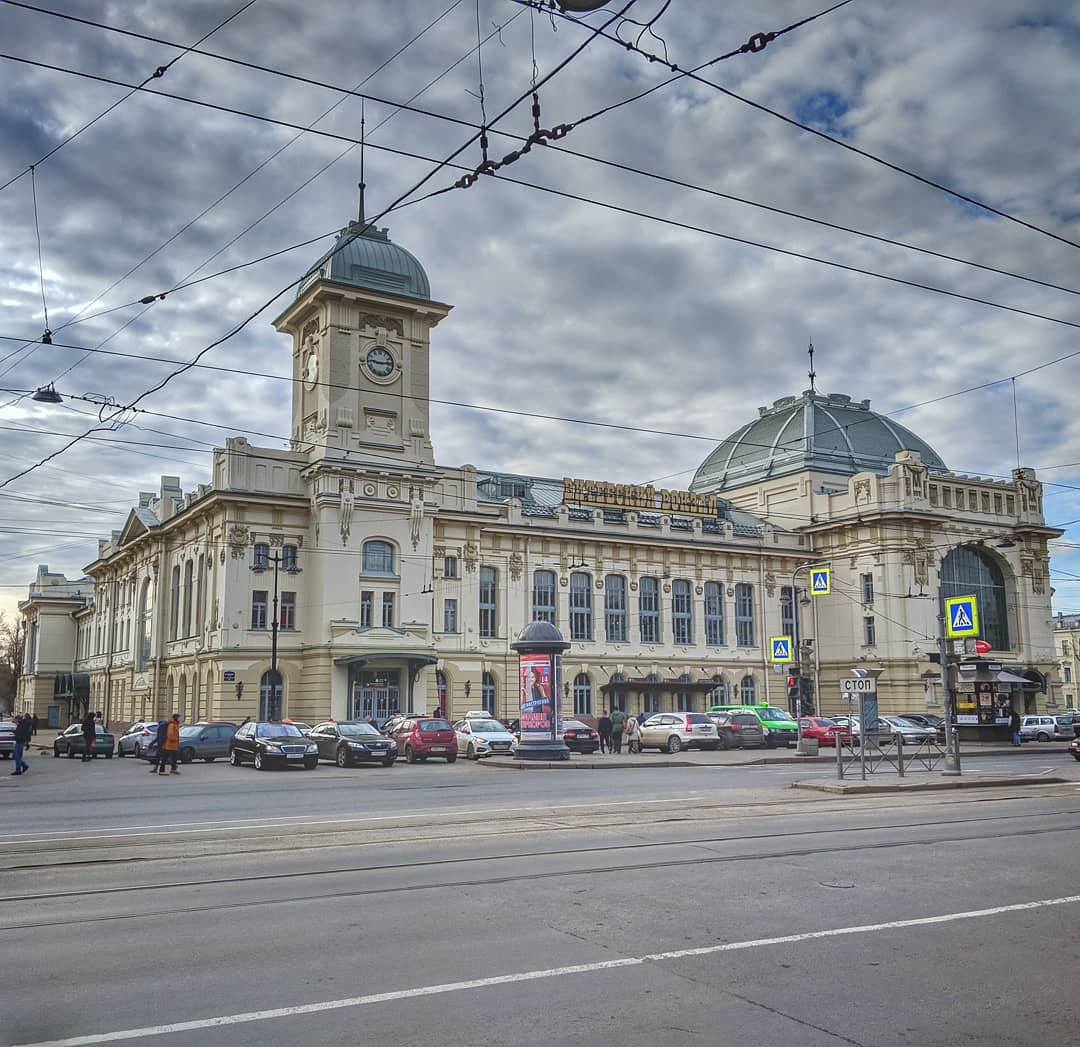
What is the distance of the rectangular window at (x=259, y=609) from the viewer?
167 ft

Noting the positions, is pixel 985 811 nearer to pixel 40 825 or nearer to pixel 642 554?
pixel 40 825

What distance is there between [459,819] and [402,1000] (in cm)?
1005

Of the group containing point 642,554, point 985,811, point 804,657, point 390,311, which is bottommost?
point 985,811

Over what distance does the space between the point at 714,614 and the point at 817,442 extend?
627 inches

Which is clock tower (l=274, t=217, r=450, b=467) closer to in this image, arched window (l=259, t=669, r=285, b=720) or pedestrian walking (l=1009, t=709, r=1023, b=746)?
arched window (l=259, t=669, r=285, b=720)

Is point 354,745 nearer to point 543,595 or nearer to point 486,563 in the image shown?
point 486,563

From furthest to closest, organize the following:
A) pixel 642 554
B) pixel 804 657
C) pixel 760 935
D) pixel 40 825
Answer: pixel 642 554
pixel 804 657
pixel 40 825
pixel 760 935

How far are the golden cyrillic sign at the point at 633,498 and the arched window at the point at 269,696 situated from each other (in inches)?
797

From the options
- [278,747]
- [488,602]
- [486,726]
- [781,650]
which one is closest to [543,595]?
[488,602]

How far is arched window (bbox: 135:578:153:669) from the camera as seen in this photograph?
6328 centimetres

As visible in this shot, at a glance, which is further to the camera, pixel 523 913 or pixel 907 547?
pixel 907 547

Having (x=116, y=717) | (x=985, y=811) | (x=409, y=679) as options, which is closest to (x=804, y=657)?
(x=409, y=679)

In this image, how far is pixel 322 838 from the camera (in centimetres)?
1406

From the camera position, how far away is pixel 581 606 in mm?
61969
